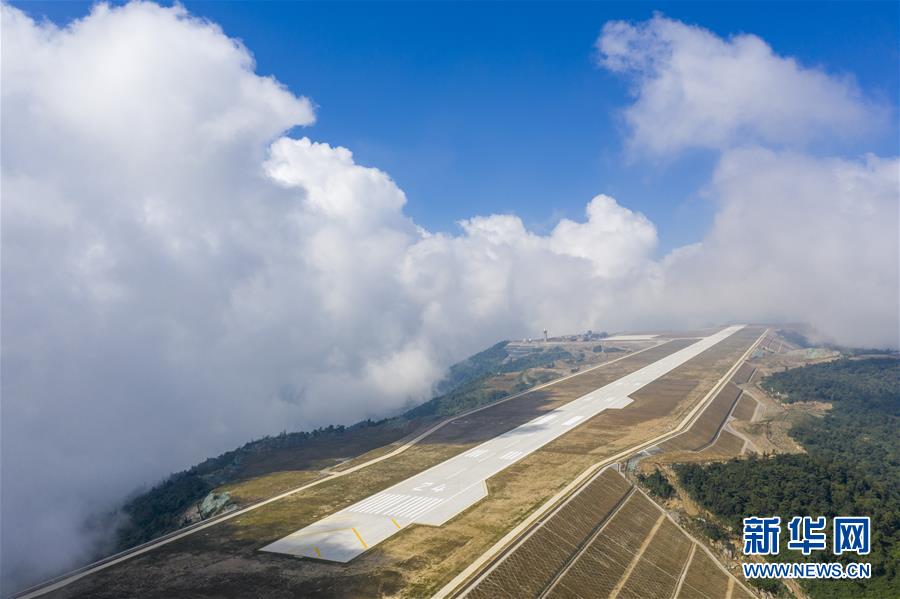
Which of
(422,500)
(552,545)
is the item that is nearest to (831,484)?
(552,545)

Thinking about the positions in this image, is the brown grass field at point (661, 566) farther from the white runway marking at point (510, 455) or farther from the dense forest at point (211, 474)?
the dense forest at point (211, 474)

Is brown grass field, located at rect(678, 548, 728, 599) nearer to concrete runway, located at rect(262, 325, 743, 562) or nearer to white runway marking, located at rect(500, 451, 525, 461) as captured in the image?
concrete runway, located at rect(262, 325, 743, 562)

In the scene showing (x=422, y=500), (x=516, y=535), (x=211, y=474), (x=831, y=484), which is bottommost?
(x=831, y=484)

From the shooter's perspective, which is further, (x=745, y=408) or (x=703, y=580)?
(x=745, y=408)

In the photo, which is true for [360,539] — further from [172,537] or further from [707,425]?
[707,425]

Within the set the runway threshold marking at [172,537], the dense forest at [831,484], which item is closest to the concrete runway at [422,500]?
the runway threshold marking at [172,537]

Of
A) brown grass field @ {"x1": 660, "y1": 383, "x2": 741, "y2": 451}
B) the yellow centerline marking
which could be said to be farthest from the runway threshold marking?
brown grass field @ {"x1": 660, "y1": 383, "x2": 741, "y2": 451}
